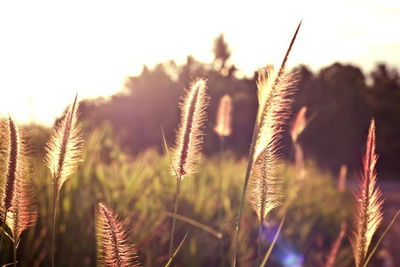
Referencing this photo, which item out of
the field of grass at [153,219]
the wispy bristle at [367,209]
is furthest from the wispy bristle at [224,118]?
the wispy bristle at [367,209]

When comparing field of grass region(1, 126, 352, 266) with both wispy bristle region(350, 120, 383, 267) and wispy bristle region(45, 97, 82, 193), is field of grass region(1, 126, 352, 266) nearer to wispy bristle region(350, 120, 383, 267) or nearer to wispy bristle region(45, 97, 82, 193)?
wispy bristle region(45, 97, 82, 193)

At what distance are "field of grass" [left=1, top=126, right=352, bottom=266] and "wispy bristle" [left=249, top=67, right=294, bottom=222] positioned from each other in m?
0.38

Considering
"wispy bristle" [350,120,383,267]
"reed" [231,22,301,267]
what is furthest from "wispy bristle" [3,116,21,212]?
"wispy bristle" [350,120,383,267]

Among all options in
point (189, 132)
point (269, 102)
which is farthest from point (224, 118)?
point (269, 102)

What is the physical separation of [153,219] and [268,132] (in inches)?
96.9

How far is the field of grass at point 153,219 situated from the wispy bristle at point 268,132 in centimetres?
38

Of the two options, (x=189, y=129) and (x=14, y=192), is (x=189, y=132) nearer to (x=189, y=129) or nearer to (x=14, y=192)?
(x=189, y=129)

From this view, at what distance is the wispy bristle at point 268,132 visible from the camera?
922 millimetres

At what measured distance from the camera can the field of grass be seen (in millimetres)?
2668

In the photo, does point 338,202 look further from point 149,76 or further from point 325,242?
point 149,76

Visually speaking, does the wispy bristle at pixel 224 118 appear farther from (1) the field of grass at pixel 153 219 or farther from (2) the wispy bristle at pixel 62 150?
(2) the wispy bristle at pixel 62 150

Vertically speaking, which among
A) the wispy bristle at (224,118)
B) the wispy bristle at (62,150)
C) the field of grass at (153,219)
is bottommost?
the field of grass at (153,219)

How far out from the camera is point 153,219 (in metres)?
3.31

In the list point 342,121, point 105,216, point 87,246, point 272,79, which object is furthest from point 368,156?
point 342,121
